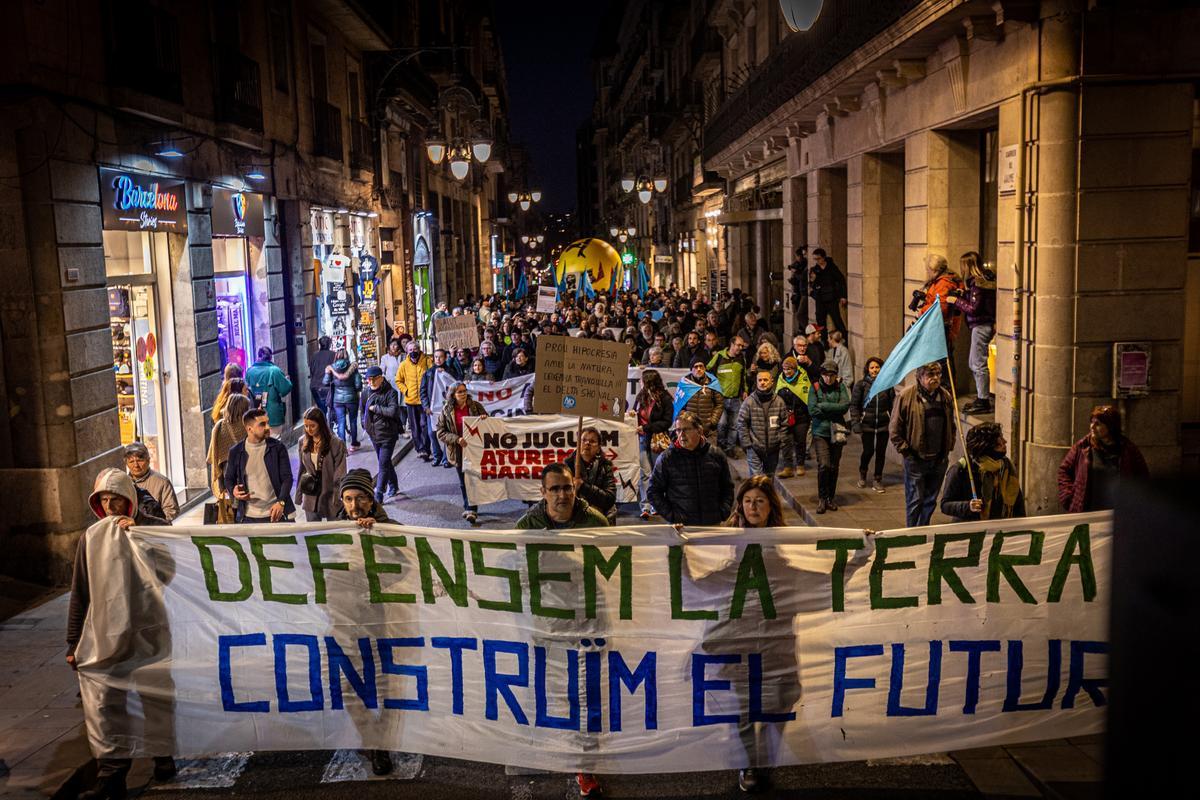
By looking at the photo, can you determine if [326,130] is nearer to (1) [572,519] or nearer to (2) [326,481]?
(2) [326,481]

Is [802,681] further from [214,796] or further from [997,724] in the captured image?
[214,796]

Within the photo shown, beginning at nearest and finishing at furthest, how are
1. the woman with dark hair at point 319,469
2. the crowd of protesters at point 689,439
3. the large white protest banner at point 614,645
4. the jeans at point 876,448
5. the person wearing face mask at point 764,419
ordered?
the large white protest banner at point 614,645 → the crowd of protesters at point 689,439 → the woman with dark hair at point 319,469 → the person wearing face mask at point 764,419 → the jeans at point 876,448

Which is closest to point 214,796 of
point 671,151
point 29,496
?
point 29,496

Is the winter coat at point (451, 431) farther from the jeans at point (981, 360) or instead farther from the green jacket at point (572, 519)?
the green jacket at point (572, 519)

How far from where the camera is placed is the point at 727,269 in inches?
1362

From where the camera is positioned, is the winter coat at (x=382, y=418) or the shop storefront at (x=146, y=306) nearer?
the shop storefront at (x=146, y=306)

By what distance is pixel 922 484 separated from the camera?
32.3 feet

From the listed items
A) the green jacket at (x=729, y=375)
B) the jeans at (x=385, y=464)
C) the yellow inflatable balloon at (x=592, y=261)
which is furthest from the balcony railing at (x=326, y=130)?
the green jacket at (x=729, y=375)

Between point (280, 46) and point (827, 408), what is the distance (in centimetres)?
1213

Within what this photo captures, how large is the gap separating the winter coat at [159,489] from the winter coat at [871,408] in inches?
280

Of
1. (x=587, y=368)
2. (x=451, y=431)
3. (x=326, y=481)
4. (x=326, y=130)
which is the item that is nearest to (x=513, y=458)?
(x=451, y=431)

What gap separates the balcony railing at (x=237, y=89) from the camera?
15086 millimetres

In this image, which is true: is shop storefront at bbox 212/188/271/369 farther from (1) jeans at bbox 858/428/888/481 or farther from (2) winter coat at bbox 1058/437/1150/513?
(2) winter coat at bbox 1058/437/1150/513

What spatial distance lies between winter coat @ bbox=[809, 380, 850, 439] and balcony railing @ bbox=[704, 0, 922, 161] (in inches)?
161
